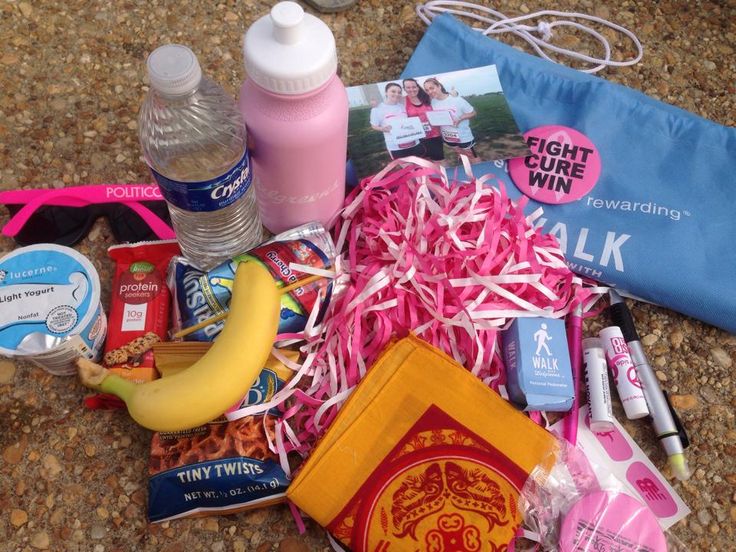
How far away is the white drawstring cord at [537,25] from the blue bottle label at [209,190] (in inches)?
30.0

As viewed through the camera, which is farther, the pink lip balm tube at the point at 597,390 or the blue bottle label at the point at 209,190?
the pink lip balm tube at the point at 597,390

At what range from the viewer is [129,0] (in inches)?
57.2

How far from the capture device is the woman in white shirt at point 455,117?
4.09 ft

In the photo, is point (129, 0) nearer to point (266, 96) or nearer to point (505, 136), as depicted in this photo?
point (266, 96)

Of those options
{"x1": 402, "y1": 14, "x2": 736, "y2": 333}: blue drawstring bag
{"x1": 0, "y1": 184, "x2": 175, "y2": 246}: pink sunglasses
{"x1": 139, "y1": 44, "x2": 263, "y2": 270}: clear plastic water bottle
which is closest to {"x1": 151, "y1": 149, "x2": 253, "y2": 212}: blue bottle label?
{"x1": 139, "y1": 44, "x2": 263, "y2": 270}: clear plastic water bottle

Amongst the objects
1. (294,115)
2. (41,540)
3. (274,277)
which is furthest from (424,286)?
(41,540)

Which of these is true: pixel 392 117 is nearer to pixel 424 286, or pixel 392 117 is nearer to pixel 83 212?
pixel 424 286

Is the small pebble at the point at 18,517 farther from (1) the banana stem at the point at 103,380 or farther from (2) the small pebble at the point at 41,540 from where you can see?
(1) the banana stem at the point at 103,380

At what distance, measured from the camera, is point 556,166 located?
48.5 inches

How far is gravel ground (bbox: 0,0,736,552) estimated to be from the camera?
99 centimetres

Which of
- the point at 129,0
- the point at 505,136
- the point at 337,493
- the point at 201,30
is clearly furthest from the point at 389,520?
the point at 129,0

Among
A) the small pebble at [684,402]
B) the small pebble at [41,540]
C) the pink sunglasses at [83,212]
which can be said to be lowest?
the small pebble at [41,540]

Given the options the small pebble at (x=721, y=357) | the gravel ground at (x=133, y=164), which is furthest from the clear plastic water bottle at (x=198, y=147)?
the small pebble at (x=721, y=357)

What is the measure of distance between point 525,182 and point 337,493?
679 millimetres
